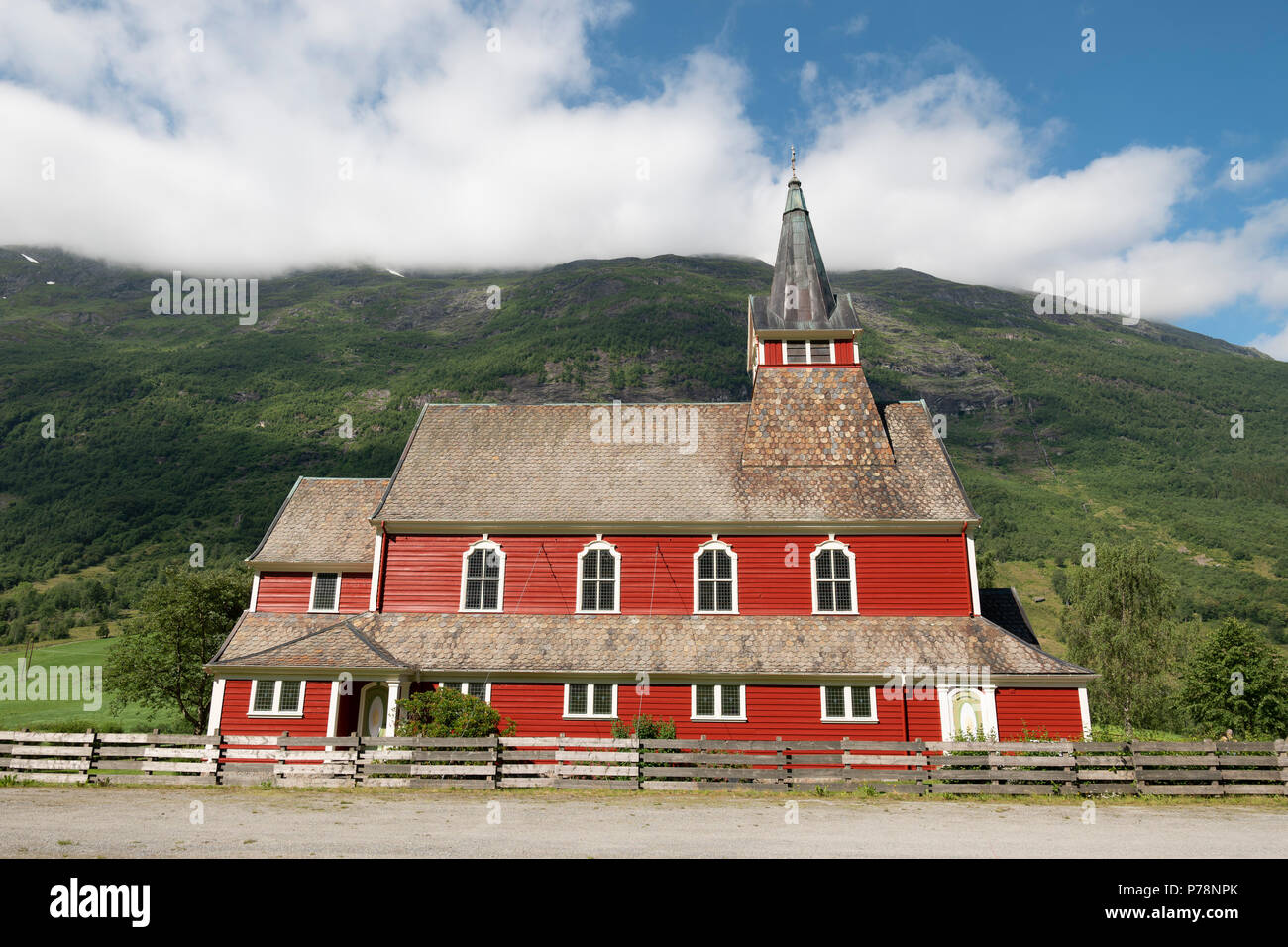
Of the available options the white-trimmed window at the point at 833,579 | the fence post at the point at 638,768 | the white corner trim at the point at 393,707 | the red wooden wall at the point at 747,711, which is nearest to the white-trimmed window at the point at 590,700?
the red wooden wall at the point at 747,711

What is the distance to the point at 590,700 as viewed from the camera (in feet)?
82.1

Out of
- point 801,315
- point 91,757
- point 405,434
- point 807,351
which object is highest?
point 405,434

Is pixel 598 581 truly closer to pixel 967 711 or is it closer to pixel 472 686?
pixel 472 686

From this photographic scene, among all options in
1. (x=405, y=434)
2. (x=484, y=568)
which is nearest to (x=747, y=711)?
(x=484, y=568)

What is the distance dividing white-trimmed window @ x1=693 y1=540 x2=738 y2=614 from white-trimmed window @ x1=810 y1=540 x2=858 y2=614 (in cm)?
282

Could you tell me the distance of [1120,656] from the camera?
5122cm

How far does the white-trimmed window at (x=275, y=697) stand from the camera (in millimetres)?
25281

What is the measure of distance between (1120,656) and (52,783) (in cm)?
5656

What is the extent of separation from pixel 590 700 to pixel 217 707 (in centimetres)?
1238

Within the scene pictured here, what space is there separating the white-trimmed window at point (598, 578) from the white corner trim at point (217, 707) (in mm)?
12099

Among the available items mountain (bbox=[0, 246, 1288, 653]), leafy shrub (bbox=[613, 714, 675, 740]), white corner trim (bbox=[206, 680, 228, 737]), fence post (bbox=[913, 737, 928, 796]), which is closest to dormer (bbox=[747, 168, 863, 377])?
leafy shrub (bbox=[613, 714, 675, 740])
